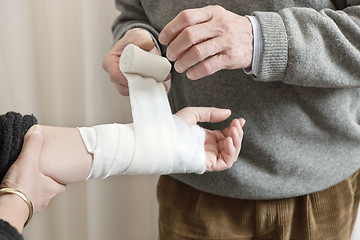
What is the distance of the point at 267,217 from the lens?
874 millimetres

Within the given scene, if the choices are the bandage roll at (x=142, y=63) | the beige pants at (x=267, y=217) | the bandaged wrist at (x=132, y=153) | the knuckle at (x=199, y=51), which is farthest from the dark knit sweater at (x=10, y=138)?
the beige pants at (x=267, y=217)

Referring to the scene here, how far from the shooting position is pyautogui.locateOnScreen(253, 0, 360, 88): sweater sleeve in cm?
65

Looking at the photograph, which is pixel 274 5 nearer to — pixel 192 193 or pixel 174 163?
pixel 174 163

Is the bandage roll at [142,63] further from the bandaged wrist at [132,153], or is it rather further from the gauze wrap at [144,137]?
the bandaged wrist at [132,153]

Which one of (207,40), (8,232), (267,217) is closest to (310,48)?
(207,40)

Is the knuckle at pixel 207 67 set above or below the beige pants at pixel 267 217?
above

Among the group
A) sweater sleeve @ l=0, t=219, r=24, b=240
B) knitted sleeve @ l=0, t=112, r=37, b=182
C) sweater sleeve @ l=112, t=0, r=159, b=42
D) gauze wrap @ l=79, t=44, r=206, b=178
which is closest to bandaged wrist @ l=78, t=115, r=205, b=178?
gauze wrap @ l=79, t=44, r=206, b=178

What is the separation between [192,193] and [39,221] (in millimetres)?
565

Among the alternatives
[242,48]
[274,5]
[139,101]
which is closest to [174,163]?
[139,101]

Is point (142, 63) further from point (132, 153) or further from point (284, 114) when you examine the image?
point (284, 114)

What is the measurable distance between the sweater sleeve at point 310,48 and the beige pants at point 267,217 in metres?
0.32

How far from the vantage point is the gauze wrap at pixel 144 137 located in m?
0.67

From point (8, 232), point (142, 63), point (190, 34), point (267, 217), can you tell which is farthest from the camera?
point (267, 217)

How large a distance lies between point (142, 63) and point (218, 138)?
205 millimetres
